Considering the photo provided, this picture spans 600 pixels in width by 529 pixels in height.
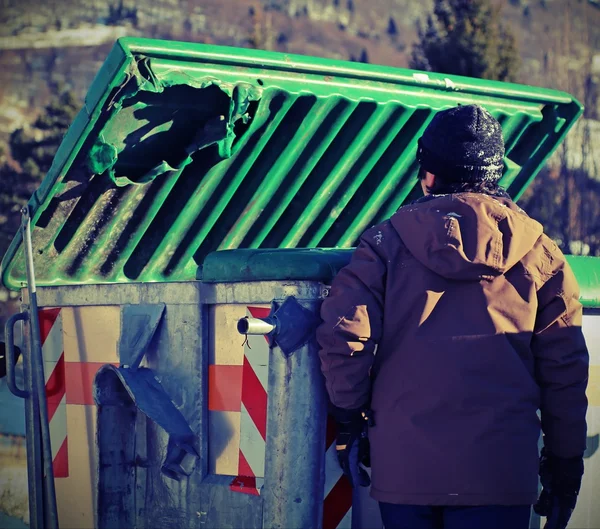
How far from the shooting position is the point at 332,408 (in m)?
2.57

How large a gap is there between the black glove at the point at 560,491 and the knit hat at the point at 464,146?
0.76m

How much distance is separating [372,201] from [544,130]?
2.92ft

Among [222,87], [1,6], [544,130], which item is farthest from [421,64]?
[1,6]

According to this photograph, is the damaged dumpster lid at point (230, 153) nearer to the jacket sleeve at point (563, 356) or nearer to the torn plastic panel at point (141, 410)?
the torn plastic panel at point (141, 410)

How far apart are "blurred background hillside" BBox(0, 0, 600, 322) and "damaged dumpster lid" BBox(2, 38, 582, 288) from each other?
45.6ft

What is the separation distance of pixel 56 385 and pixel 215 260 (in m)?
1.02

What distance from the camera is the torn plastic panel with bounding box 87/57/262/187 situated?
3.29 meters

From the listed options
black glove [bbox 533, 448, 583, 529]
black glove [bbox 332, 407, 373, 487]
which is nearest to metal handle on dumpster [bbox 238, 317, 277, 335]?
black glove [bbox 332, 407, 373, 487]

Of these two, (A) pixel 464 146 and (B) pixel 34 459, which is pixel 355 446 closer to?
(A) pixel 464 146

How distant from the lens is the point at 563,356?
243cm

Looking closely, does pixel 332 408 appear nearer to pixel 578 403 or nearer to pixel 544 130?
pixel 578 403

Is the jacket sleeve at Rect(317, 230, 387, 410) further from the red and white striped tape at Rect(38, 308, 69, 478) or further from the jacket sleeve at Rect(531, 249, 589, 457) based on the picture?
the red and white striped tape at Rect(38, 308, 69, 478)

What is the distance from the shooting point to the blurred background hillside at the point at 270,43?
1950 centimetres

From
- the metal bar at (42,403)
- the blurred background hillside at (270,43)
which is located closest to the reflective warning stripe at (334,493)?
the metal bar at (42,403)
